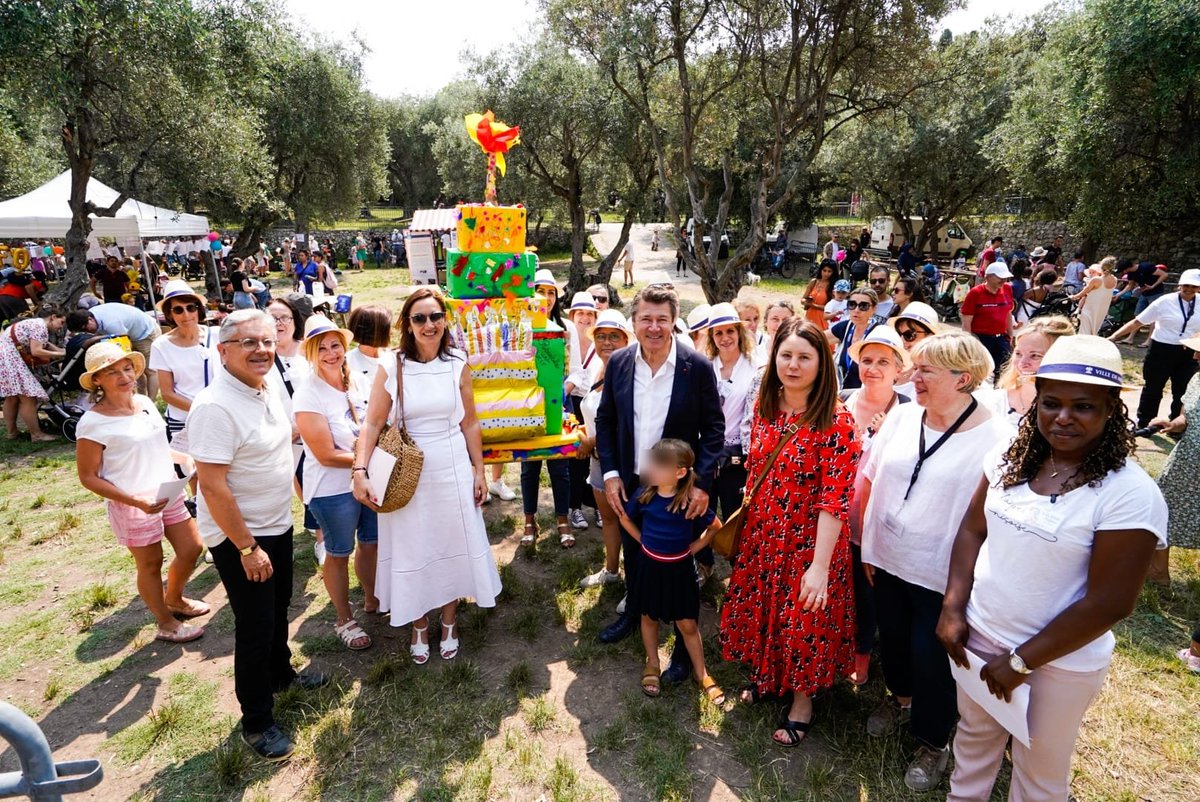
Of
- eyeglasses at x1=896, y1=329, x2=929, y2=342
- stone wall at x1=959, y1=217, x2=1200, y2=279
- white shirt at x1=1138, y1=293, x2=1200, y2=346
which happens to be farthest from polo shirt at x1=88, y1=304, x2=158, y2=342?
stone wall at x1=959, y1=217, x2=1200, y2=279

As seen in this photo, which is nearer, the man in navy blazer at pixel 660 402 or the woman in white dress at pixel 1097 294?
the man in navy blazer at pixel 660 402

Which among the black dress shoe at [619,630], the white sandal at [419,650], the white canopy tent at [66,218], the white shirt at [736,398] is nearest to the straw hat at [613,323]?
the white shirt at [736,398]

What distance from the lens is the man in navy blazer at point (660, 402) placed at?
3.30 meters

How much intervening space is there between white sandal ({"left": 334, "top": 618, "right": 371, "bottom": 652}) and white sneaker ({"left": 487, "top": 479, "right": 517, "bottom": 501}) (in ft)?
7.65

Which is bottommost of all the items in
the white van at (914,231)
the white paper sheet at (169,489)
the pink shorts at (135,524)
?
the pink shorts at (135,524)

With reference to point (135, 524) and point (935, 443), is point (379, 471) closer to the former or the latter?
point (135, 524)

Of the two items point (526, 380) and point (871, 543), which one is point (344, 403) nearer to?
point (526, 380)

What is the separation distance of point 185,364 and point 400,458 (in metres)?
2.75

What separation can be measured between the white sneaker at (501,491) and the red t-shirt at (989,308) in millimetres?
5634

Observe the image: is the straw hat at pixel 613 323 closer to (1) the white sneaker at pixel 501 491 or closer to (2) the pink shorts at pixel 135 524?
(1) the white sneaker at pixel 501 491

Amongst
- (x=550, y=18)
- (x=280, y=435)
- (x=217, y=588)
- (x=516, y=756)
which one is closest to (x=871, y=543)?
(x=516, y=756)

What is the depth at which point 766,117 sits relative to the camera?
15.1 m

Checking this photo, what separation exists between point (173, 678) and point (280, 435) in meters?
1.97

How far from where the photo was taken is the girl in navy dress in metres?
3.14
